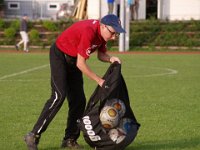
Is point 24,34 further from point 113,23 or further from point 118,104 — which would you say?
point 113,23

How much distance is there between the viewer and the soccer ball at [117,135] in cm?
830

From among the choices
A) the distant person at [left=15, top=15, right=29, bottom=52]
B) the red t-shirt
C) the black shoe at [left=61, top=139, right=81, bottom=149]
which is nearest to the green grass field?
the black shoe at [left=61, top=139, right=81, bottom=149]

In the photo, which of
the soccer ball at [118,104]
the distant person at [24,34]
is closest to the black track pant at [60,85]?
the soccer ball at [118,104]

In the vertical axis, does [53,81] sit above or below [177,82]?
above

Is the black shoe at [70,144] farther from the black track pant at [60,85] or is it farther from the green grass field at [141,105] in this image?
the black track pant at [60,85]

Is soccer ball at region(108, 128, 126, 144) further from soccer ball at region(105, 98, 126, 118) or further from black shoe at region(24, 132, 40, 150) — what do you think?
A: black shoe at region(24, 132, 40, 150)

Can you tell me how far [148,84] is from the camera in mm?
17016

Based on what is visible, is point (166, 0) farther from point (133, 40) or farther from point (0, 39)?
point (0, 39)

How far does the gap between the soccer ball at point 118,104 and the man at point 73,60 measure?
0.88 ft

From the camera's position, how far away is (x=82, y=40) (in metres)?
7.96

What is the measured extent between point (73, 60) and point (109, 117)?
89 cm

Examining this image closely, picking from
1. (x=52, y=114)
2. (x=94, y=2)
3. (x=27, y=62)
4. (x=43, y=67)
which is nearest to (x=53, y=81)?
(x=52, y=114)

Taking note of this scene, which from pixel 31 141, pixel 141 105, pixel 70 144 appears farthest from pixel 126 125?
pixel 141 105

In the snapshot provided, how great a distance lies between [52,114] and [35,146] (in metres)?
0.47
